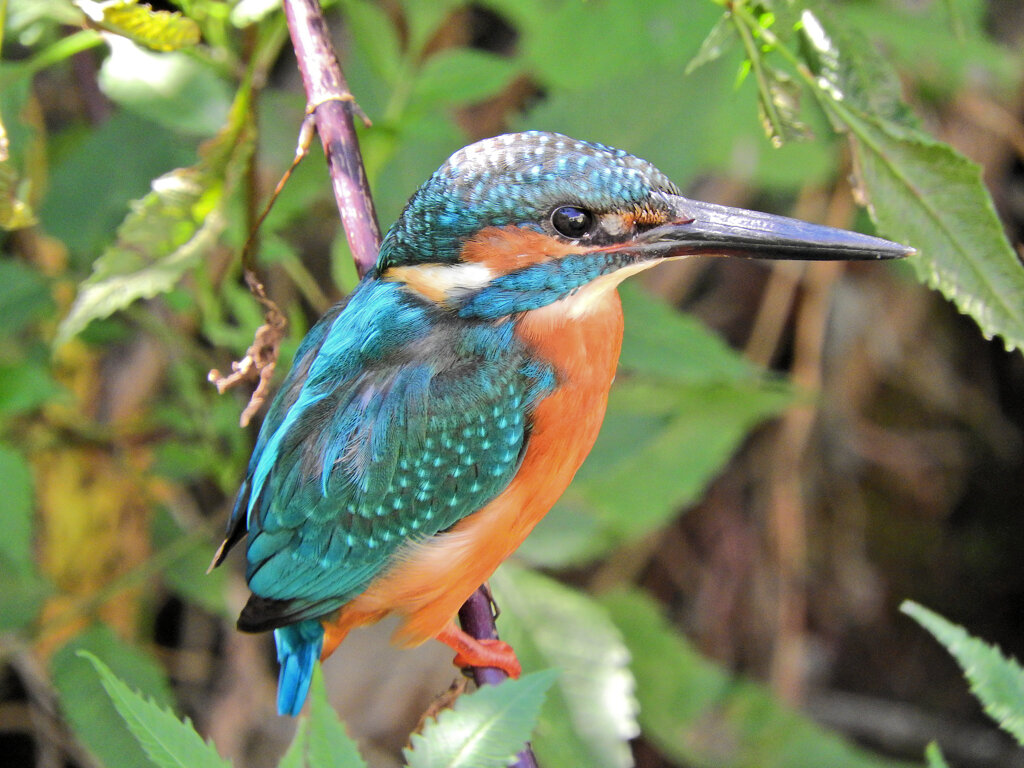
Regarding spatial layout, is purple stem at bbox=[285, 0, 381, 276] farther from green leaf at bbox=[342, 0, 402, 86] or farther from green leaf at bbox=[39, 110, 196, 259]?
green leaf at bbox=[39, 110, 196, 259]

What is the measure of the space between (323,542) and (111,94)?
775mm

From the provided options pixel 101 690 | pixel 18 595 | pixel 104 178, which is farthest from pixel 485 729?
pixel 104 178

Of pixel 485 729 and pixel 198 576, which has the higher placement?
pixel 485 729

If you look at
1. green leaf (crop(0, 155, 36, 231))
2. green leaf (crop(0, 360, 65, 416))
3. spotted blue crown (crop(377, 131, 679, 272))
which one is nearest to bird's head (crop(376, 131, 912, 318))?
spotted blue crown (crop(377, 131, 679, 272))

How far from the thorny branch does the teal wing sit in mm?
78

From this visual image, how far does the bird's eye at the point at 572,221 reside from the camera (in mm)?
1317

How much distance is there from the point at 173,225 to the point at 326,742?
91 cm

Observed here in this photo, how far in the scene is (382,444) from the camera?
142 centimetres

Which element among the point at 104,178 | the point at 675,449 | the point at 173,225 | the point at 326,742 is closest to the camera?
the point at 326,742

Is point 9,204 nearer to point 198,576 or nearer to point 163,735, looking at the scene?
point 163,735

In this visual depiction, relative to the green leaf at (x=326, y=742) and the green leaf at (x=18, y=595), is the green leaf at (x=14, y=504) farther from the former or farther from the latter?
the green leaf at (x=326, y=742)

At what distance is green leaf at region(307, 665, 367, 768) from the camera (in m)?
0.92

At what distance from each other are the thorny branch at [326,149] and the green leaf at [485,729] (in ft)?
1.67

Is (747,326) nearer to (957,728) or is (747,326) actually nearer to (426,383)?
(957,728)
